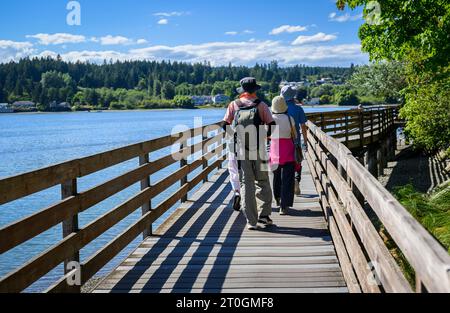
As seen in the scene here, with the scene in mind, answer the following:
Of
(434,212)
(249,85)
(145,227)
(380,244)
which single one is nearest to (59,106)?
(434,212)

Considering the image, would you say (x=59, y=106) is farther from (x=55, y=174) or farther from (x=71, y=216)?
(x=55, y=174)

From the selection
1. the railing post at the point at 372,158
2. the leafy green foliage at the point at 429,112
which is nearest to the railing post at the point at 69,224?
the leafy green foliage at the point at 429,112

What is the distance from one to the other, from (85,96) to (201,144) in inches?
6703

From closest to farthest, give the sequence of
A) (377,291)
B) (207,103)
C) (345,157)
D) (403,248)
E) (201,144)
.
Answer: (403,248), (377,291), (345,157), (201,144), (207,103)

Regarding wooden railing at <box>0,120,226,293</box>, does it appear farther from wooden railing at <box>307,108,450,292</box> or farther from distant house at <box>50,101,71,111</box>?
distant house at <box>50,101,71,111</box>

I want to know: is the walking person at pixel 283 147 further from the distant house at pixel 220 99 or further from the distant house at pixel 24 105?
the distant house at pixel 220 99

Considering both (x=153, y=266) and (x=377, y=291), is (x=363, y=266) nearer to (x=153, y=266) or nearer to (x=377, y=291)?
(x=377, y=291)

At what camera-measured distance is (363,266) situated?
3648 millimetres

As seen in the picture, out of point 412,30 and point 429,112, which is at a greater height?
point 412,30

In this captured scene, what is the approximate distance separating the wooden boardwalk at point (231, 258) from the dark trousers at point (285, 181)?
0.24 metres

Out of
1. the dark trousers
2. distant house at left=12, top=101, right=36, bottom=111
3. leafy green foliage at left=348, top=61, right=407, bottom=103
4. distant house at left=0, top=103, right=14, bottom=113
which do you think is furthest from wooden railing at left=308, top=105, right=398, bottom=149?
distant house at left=0, top=103, right=14, bottom=113

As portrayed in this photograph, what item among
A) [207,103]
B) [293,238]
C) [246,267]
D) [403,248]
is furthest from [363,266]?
[207,103]

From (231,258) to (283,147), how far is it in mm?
2583

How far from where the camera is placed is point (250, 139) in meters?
6.63
